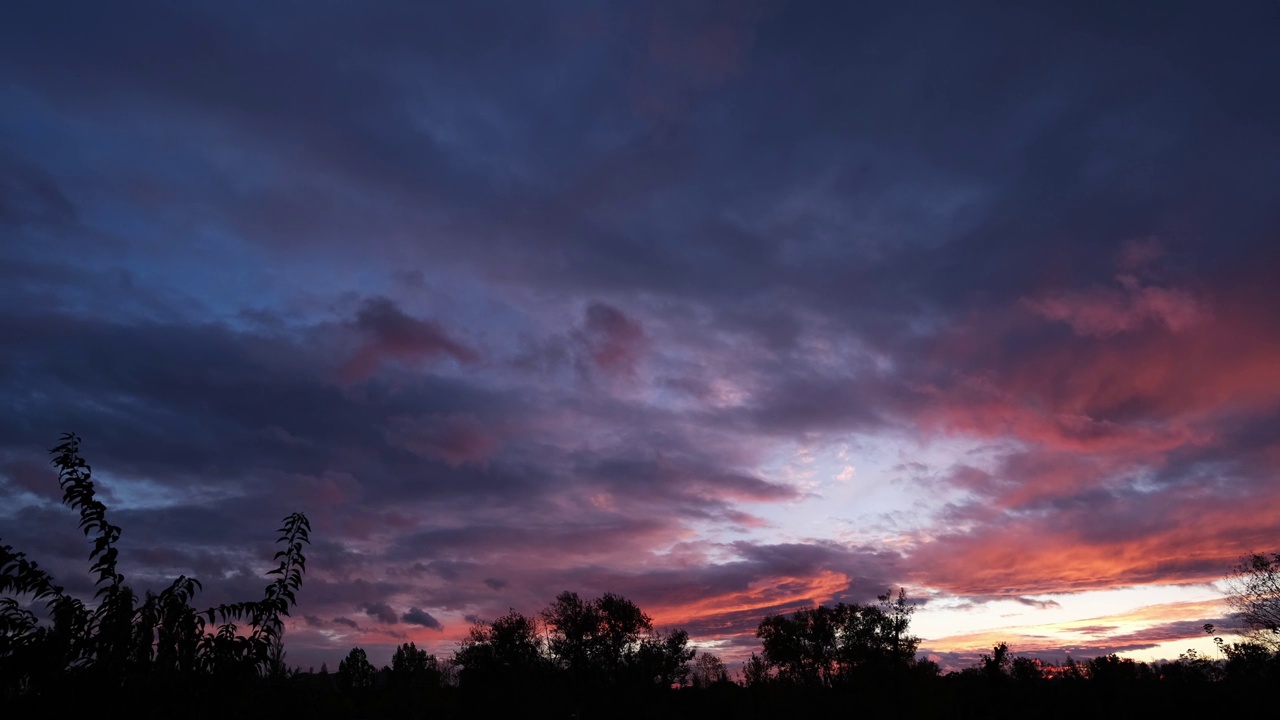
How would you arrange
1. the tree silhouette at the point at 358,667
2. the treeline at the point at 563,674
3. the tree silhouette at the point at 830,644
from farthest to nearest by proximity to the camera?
1. the tree silhouette at the point at 358,667
2. the tree silhouette at the point at 830,644
3. the treeline at the point at 563,674

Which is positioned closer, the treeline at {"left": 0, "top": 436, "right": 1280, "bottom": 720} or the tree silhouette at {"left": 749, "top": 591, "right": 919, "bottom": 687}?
the treeline at {"left": 0, "top": 436, "right": 1280, "bottom": 720}

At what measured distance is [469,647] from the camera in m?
94.8

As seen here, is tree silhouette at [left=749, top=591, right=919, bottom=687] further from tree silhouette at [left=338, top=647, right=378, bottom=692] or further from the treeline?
tree silhouette at [left=338, top=647, right=378, bottom=692]

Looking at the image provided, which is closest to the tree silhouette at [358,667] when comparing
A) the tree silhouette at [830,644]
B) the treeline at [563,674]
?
the treeline at [563,674]

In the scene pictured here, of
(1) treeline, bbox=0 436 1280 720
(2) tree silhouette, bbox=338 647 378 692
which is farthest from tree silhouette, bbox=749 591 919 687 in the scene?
(2) tree silhouette, bbox=338 647 378 692

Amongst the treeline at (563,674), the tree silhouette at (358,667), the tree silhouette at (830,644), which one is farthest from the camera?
the tree silhouette at (358,667)

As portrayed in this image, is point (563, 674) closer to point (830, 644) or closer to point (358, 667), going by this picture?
point (830, 644)

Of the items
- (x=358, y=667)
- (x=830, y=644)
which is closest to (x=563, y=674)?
(x=830, y=644)

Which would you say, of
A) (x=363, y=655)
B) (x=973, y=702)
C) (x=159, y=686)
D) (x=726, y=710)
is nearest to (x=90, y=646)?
(x=159, y=686)

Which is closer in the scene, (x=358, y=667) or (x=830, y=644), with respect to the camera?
(x=830, y=644)

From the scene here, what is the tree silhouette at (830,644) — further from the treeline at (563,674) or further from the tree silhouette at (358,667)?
the tree silhouette at (358,667)

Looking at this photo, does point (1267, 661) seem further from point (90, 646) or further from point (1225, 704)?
point (90, 646)

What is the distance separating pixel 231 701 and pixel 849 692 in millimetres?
89585

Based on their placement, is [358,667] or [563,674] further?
[358,667]
